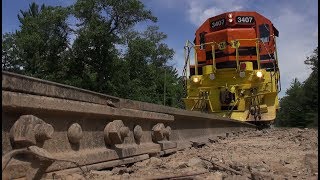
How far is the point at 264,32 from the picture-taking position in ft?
42.8

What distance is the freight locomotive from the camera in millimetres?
11430

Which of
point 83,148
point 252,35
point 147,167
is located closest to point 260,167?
point 147,167

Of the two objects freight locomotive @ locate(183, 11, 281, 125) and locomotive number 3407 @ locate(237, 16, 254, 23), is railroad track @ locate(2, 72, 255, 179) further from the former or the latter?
locomotive number 3407 @ locate(237, 16, 254, 23)

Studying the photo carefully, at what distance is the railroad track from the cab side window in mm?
8345

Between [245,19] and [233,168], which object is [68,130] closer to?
[233,168]

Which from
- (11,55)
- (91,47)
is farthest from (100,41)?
(11,55)

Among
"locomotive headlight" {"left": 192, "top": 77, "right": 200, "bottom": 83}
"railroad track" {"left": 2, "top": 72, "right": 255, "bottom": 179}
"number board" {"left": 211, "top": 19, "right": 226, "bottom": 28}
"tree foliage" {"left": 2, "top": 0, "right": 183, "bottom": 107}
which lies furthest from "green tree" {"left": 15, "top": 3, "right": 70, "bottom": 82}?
"railroad track" {"left": 2, "top": 72, "right": 255, "bottom": 179}

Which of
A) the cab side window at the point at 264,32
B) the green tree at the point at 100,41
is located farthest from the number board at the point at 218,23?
the green tree at the point at 100,41

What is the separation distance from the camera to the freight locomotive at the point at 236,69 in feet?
37.5

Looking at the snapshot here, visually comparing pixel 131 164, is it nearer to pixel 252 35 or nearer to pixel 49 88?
pixel 49 88

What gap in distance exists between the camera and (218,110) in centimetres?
1184

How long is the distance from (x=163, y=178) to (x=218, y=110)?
8.96 meters

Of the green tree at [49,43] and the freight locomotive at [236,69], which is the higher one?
the green tree at [49,43]

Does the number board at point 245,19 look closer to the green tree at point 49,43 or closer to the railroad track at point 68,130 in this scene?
the railroad track at point 68,130
